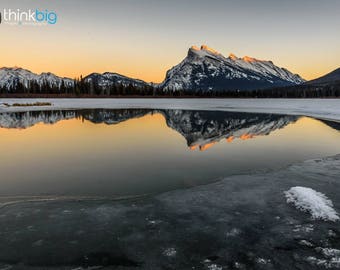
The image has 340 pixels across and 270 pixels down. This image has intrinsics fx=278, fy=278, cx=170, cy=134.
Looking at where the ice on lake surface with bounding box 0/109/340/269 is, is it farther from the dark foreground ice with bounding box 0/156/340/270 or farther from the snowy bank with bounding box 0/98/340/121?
the snowy bank with bounding box 0/98/340/121

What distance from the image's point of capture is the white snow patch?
631cm

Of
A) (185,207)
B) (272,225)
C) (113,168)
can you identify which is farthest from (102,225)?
(113,168)

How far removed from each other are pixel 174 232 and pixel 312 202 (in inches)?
145

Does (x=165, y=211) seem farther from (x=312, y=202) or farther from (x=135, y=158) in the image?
(x=135, y=158)

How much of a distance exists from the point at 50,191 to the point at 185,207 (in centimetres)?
404

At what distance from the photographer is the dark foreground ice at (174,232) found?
4.65m

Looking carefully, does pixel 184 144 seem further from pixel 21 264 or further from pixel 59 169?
pixel 21 264

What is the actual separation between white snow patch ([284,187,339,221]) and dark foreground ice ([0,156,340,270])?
0.57 feet

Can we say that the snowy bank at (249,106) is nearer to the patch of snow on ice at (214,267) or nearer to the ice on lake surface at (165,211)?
the ice on lake surface at (165,211)

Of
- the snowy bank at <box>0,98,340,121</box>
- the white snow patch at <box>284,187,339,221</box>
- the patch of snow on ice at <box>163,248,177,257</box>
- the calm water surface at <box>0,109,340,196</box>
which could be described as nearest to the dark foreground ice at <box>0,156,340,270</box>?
the patch of snow on ice at <box>163,248,177,257</box>

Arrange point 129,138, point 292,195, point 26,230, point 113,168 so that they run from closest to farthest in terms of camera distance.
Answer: point 26,230 < point 292,195 < point 113,168 < point 129,138

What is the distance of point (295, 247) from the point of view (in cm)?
504

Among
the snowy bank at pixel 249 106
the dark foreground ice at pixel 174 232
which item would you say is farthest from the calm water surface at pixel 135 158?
the snowy bank at pixel 249 106

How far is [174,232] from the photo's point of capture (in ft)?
18.6
